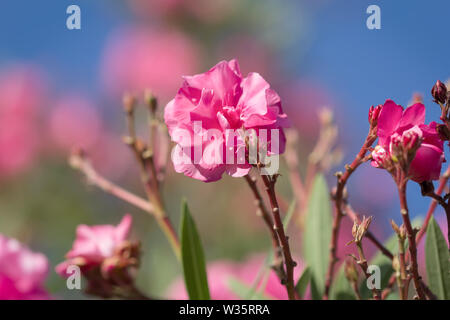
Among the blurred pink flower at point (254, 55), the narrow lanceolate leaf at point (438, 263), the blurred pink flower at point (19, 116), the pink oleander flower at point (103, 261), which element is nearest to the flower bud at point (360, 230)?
the narrow lanceolate leaf at point (438, 263)

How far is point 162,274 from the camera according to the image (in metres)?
1.22

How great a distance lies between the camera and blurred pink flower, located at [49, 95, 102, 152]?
5.73 ft

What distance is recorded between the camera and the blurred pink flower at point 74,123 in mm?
1747

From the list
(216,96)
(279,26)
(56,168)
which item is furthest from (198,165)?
(279,26)

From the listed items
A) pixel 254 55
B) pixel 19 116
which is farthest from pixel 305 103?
pixel 19 116

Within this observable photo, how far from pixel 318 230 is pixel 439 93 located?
0.28 metres

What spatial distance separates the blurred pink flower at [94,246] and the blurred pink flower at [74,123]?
1.15 metres

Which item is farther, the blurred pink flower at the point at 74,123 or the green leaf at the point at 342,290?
the blurred pink flower at the point at 74,123

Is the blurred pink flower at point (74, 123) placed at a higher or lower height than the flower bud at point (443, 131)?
higher

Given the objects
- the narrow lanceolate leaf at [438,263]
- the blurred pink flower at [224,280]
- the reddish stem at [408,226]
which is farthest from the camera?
the blurred pink flower at [224,280]

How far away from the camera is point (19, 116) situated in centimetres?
176

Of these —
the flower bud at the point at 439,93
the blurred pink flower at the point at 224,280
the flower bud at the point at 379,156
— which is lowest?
the blurred pink flower at the point at 224,280

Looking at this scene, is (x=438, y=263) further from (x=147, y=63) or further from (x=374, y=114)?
(x=147, y=63)

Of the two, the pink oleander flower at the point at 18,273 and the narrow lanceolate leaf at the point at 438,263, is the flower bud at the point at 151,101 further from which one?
the narrow lanceolate leaf at the point at 438,263
